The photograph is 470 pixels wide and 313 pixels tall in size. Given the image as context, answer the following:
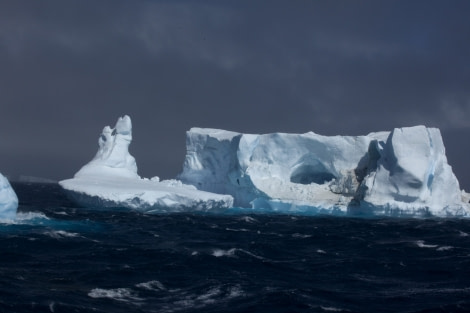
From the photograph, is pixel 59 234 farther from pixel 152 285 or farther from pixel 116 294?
pixel 116 294

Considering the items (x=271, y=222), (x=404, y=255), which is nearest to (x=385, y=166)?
(x=271, y=222)

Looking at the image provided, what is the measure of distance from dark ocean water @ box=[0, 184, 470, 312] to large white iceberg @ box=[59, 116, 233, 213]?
535 cm

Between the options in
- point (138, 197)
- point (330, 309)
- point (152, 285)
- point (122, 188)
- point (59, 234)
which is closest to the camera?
point (330, 309)

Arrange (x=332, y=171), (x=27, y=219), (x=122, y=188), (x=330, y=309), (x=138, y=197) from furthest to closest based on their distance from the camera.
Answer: (x=332, y=171), (x=122, y=188), (x=138, y=197), (x=27, y=219), (x=330, y=309)

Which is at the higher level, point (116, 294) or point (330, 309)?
point (330, 309)

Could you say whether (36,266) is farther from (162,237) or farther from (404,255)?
(404,255)

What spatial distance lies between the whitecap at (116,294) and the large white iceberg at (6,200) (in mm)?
8773

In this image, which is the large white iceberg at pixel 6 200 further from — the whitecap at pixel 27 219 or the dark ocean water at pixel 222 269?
the dark ocean water at pixel 222 269

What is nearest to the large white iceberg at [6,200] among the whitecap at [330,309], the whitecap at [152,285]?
the whitecap at [152,285]

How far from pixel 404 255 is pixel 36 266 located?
7.94 metres

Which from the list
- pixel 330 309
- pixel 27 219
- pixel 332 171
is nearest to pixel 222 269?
pixel 330 309

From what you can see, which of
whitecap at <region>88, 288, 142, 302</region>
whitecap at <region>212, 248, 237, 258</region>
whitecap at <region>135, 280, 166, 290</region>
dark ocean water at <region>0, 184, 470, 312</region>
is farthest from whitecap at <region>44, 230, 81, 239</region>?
whitecap at <region>88, 288, 142, 302</region>

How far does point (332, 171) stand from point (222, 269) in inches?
811

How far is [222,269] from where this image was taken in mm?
10781
